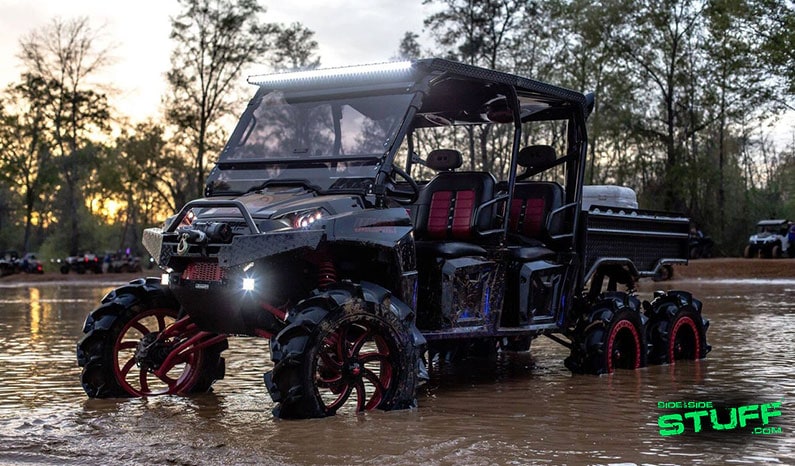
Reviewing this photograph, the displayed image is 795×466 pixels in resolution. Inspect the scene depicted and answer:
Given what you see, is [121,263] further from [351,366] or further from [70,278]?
[351,366]

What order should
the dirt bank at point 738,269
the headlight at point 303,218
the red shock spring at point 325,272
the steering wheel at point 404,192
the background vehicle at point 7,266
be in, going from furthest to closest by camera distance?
the background vehicle at point 7,266
the dirt bank at point 738,269
the steering wheel at point 404,192
the red shock spring at point 325,272
the headlight at point 303,218

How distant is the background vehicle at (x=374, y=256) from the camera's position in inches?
297

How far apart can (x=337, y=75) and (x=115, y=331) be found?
2522mm

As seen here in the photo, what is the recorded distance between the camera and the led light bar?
27.8 feet

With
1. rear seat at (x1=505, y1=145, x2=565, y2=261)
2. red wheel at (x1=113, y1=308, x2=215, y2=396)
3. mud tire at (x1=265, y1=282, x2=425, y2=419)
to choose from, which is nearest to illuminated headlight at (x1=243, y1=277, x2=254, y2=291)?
mud tire at (x1=265, y1=282, x2=425, y2=419)

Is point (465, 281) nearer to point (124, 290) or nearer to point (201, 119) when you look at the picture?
point (124, 290)

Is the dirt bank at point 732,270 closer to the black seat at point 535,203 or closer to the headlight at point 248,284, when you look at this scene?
the black seat at point 535,203

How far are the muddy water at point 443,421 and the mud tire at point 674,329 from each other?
218 mm

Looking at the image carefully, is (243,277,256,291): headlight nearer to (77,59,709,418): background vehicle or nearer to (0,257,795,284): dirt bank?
(77,59,709,418): background vehicle

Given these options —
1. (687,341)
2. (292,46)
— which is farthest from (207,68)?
(687,341)

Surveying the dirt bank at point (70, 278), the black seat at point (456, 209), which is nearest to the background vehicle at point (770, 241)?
the dirt bank at point (70, 278)

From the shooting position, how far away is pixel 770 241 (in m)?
41.9

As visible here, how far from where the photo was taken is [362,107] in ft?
28.4

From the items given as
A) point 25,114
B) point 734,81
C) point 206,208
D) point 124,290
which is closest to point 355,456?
point 206,208
